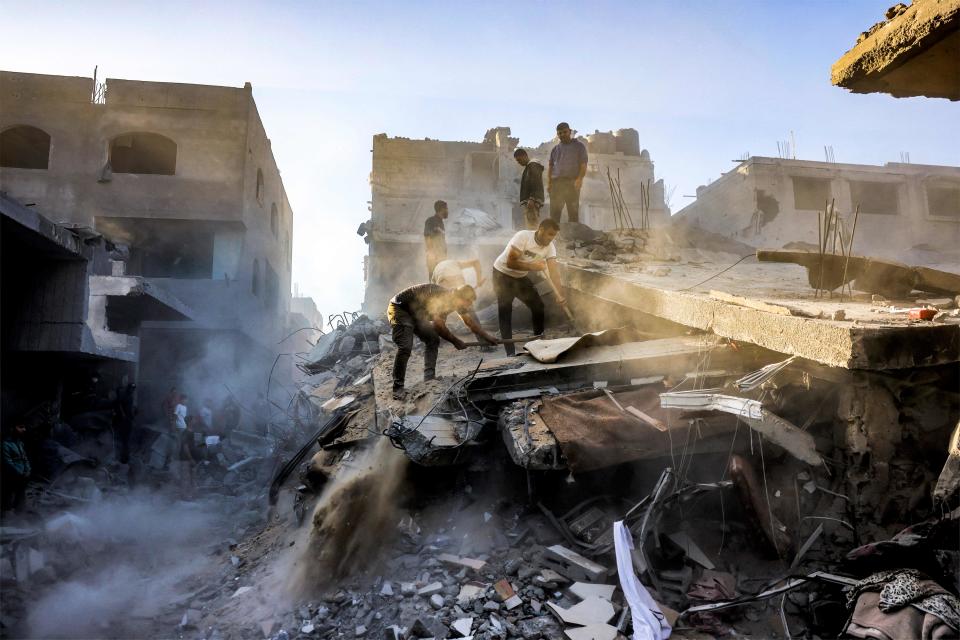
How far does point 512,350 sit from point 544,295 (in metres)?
2.30

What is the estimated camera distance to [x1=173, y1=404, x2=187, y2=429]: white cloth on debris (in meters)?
10.9

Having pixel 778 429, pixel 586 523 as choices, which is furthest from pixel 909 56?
pixel 586 523

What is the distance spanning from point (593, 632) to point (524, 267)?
14.0 feet

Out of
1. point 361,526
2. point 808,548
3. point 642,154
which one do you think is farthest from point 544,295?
point 642,154

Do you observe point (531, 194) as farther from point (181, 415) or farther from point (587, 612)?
point (181, 415)

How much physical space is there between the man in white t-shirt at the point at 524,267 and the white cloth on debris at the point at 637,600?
3287mm

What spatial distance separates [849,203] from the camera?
20.6 metres

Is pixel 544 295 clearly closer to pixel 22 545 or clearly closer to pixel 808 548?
pixel 808 548

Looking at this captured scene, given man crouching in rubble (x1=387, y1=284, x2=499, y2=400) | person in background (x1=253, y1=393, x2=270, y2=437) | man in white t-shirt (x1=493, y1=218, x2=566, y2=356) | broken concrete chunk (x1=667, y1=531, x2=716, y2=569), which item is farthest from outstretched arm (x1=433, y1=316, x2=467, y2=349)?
person in background (x1=253, y1=393, x2=270, y2=437)

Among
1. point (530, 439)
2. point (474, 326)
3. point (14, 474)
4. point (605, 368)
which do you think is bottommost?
point (14, 474)

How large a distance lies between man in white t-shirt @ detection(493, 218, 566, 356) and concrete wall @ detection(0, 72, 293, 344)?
36.7 ft

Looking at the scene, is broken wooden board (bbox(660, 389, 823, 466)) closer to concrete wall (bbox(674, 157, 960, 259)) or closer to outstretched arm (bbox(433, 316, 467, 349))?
outstretched arm (bbox(433, 316, 467, 349))

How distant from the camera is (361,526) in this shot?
502 centimetres

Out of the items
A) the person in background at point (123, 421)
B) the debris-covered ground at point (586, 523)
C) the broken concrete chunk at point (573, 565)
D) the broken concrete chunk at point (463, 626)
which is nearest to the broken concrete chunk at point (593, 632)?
the debris-covered ground at point (586, 523)
